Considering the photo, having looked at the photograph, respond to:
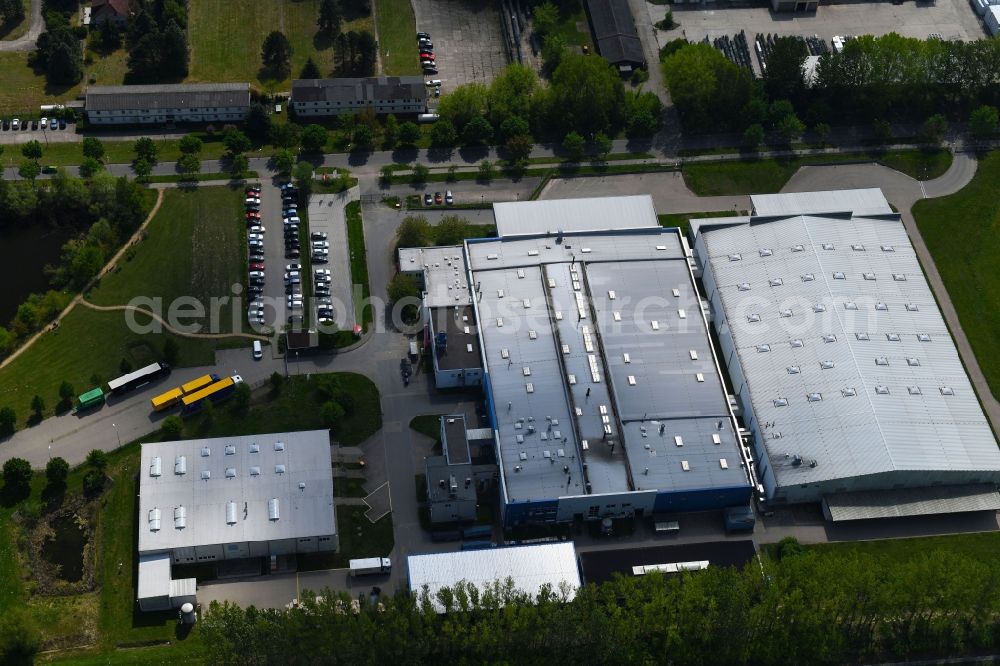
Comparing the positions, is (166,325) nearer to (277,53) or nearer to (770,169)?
(277,53)

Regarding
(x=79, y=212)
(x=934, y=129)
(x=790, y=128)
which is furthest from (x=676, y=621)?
(x=79, y=212)

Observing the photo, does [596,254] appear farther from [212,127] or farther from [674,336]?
[212,127]

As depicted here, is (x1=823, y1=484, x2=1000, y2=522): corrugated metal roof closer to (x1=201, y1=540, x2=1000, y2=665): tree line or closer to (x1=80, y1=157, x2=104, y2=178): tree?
(x1=201, y1=540, x2=1000, y2=665): tree line

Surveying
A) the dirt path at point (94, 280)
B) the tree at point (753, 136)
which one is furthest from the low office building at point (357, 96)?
the tree at point (753, 136)

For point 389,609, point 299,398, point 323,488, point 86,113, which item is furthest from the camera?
point 86,113

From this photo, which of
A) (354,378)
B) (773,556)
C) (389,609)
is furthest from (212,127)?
(773,556)

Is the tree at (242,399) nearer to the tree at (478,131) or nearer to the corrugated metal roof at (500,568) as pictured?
the corrugated metal roof at (500,568)

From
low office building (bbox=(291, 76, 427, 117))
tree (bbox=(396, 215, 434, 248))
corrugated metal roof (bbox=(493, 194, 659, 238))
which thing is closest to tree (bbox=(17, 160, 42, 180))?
low office building (bbox=(291, 76, 427, 117))
